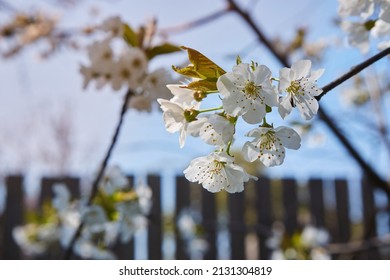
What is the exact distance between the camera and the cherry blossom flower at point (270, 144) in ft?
2.10

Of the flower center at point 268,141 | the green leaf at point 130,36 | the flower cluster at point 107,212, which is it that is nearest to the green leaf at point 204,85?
the flower center at point 268,141

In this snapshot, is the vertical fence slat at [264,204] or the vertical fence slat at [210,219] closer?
the vertical fence slat at [210,219]

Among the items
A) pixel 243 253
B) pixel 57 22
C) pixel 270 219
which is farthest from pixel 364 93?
pixel 57 22

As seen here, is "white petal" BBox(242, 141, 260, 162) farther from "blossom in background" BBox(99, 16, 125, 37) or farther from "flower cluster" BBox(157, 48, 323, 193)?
"blossom in background" BBox(99, 16, 125, 37)

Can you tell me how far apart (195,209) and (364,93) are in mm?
1593

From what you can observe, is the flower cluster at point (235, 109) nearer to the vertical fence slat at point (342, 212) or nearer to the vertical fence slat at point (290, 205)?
the vertical fence slat at point (290, 205)

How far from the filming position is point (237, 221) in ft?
11.6

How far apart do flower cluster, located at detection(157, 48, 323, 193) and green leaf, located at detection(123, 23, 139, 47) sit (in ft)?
1.73

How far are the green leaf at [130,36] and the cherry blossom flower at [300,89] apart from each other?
624mm

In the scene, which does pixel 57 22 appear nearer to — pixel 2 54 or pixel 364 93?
pixel 2 54

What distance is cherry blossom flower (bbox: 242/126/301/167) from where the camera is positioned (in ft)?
2.10

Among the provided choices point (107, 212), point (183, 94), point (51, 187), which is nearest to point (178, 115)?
point (183, 94)

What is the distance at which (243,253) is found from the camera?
3.51m

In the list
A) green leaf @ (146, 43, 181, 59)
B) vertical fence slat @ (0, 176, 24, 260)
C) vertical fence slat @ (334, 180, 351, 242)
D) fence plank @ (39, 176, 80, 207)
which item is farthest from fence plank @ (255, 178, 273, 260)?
green leaf @ (146, 43, 181, 59)
